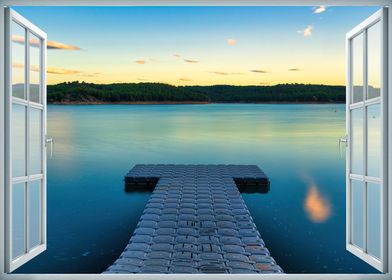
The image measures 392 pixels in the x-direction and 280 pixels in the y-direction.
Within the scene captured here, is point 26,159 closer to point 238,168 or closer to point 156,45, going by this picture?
point 238,168

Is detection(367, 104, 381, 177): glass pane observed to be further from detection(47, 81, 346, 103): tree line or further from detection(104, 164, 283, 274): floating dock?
detection(47, 81, 346, 103): tree line

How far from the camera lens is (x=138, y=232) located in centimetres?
540

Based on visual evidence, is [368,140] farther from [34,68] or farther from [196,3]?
[34,68]

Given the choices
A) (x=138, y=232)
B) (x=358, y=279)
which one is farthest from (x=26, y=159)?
(x=138, y=232)

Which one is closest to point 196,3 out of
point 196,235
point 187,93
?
point 196,235

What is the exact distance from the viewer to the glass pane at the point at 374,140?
2.38m

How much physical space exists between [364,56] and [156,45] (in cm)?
3849

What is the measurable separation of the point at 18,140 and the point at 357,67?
2.04 metres

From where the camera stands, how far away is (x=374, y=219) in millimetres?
2471

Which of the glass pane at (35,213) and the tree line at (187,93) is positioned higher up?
the tree line at (187,93)

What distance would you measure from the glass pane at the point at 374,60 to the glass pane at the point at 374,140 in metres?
0.10

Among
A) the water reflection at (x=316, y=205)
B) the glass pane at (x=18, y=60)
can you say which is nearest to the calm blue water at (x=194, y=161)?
the water reflection at (x=316, y=205)

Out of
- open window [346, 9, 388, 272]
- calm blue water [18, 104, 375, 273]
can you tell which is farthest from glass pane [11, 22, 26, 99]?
calm blue water [18, 104, 375, 273]

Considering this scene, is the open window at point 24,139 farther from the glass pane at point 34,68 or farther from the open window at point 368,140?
the open window at point 368,140
